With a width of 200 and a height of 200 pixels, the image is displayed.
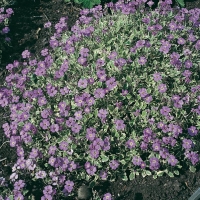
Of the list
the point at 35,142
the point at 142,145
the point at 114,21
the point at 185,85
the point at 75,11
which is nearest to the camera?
the point at 142,145

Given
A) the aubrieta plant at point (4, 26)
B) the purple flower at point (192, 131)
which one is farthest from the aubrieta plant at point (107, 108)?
the aubrieta plant at point (4, 26)

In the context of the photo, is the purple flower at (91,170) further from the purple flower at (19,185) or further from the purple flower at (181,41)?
the purple flower at (181,41)

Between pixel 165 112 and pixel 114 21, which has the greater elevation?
pixel 114 21

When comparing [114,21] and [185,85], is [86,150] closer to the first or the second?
[185,85]

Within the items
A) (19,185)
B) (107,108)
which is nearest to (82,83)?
(107,108)

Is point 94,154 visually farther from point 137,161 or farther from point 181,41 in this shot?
point 181,41

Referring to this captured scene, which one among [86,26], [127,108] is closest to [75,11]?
[86,26]

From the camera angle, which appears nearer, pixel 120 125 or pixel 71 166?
pixel 71 166

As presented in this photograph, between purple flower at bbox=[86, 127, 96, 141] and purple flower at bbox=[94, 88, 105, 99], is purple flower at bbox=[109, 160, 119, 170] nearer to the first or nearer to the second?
purple flower at bbox=[86, 127, 96, 141]
